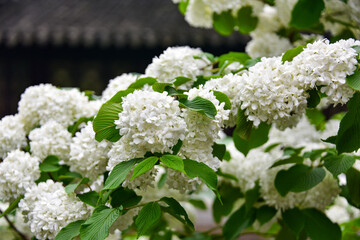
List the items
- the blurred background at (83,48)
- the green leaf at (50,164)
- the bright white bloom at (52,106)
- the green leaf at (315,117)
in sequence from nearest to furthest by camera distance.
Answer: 1. the green leaf at (50,164)
2. the bright white bloom at (52,106)
3. the green leaf at (315,117)
4. the blurred background at (83,48)

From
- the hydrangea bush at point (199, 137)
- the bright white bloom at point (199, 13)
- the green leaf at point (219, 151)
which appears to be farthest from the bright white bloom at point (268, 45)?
the green leaf at point (219, 151)

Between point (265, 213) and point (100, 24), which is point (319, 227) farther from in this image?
point (100, 24)

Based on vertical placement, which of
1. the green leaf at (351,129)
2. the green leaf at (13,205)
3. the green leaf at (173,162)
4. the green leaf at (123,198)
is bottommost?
the green leaf at (13,205)

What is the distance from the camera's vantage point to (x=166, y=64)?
113 centimetres

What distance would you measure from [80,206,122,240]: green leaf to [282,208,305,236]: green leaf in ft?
1.78

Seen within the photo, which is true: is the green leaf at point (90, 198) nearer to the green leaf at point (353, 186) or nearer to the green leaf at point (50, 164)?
the green leaf at point (50, 164)

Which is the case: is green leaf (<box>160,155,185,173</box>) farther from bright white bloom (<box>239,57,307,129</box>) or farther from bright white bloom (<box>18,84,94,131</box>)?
bright white bloom (<box>18,84,94,131</box>)

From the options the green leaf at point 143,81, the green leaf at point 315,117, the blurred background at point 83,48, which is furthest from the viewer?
the blurred background at point 83,48

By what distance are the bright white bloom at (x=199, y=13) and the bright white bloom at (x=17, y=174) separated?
821mm

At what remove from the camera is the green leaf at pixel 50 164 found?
111 cm

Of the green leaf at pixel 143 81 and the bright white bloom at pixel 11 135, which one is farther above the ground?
the green leaf at pixel 143 81

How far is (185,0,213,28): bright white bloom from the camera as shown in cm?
167

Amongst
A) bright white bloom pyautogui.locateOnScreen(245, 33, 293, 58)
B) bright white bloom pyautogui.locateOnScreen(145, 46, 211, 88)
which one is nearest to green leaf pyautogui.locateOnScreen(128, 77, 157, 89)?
bright white bloom pyautogui.locateOnScreen(145, 46, 211, 88)

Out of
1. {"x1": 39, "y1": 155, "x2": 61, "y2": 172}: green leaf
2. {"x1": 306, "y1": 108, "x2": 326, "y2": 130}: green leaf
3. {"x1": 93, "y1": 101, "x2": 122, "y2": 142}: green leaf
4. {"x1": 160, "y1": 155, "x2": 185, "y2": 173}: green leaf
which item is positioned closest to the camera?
{"x1": 160, "y1": 155, "x2": 185, "y2": 173}: green leaf
